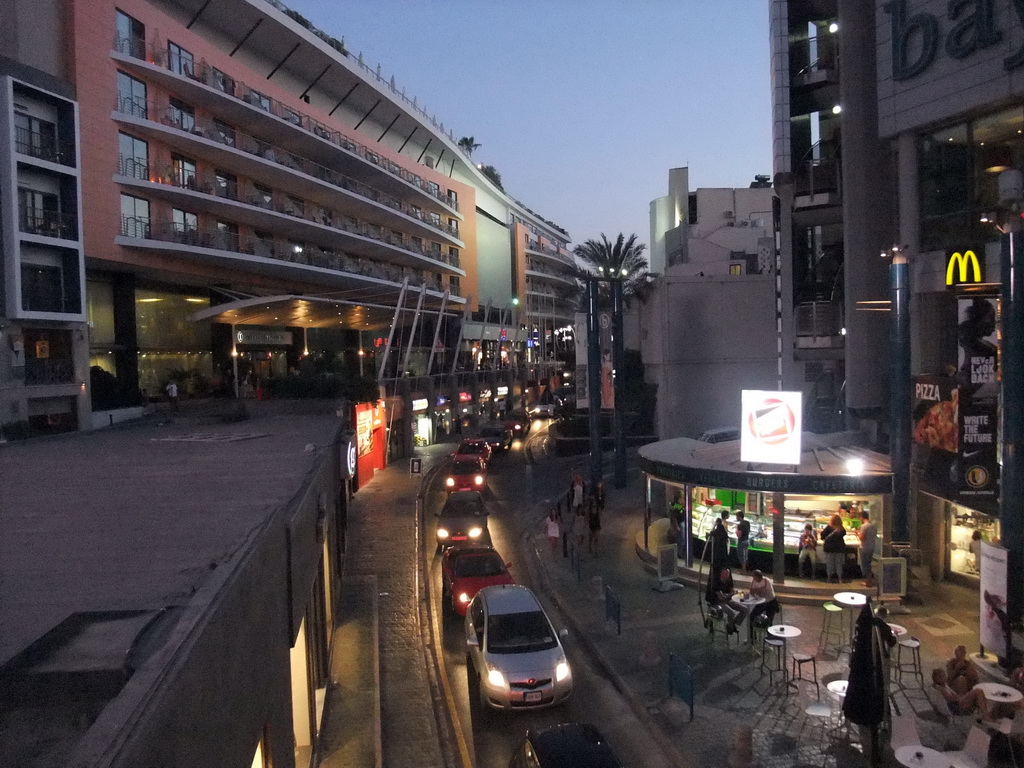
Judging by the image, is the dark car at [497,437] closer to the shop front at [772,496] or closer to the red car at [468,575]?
the shop front at [772,496]

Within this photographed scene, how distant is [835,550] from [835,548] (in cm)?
5

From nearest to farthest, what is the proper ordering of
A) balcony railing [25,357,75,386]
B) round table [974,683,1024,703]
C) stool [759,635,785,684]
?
round table [974,683,1024,703]
stool [759,635,785,684]
balcony railing [25,357,75,386]

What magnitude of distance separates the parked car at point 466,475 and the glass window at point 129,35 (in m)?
20.5

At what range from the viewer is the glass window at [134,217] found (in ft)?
101

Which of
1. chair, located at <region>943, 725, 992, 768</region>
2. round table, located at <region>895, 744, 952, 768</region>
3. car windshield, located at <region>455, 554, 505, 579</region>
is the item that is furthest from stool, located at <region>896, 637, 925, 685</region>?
car windshield, located at <region>455, 554, 505, 579</region>

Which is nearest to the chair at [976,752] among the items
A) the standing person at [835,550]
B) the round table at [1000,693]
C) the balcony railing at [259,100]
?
the round table at [1000,693]

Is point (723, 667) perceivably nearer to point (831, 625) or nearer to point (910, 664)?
point (910, 664)

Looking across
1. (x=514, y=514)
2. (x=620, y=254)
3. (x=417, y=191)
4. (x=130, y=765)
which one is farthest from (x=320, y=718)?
(x=417, y=191)

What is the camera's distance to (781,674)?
1259 centimetres

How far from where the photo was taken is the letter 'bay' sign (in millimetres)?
16203

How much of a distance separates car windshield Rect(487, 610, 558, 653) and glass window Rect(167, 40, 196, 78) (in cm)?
2929

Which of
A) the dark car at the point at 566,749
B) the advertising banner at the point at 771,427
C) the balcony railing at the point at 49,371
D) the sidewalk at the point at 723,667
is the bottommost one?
the sidewalk at the point at 723,667

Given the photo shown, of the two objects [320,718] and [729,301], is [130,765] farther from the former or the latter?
[729,301]

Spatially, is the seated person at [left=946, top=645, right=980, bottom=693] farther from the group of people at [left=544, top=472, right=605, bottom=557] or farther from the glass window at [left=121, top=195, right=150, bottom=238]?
the glass window at [left=121, top=195, right=150, bottom=238]
